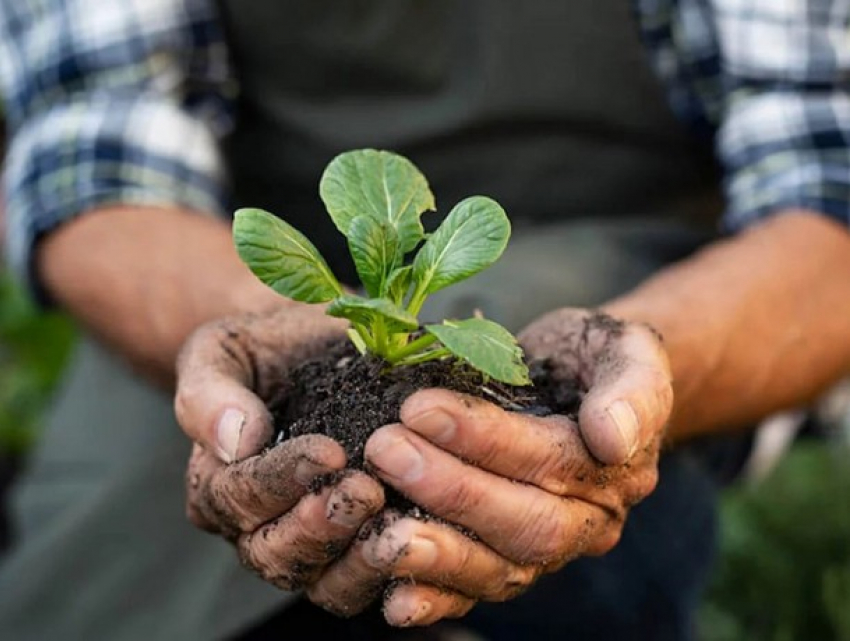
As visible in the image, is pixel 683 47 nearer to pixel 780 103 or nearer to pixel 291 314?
pixel 780 103

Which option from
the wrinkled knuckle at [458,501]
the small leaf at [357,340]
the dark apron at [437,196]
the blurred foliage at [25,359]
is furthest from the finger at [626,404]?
the blurred foliage at [25,359]

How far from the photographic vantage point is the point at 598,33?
5.49ft

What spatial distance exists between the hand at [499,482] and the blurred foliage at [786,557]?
917 millimetres

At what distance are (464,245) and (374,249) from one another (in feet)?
0.25

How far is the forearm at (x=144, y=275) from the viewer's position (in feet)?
4.98

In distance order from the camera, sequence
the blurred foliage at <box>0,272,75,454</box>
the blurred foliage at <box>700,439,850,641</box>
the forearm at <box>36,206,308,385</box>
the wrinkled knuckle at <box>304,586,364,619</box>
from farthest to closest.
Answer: the blurred foliage at <box>0,272,75,454</box>
the blurred foliage at <box>700,439,850,641</box>
the forearm at <box>36,206,308,385</box>
the wrinkled knuckle at <box>304,586,364,619</box>

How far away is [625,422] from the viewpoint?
0.93m

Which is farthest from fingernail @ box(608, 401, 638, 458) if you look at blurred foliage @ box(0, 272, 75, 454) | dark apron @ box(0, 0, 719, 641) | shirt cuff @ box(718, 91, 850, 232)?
blurred foliage @ box(0, 272, 75, 454)

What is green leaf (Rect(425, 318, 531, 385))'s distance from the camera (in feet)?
2.91

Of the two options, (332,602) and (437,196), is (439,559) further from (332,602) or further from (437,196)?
(437,196)

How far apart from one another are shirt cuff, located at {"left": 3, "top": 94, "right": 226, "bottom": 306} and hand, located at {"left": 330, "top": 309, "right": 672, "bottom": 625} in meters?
0.88

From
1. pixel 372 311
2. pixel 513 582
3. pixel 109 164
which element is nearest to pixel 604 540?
pixel 513 582

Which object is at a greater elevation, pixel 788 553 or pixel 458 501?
pixel 458 501

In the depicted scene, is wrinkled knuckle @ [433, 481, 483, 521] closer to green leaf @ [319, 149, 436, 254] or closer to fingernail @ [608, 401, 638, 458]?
fingernail @ [608, 401, 638, 458]
